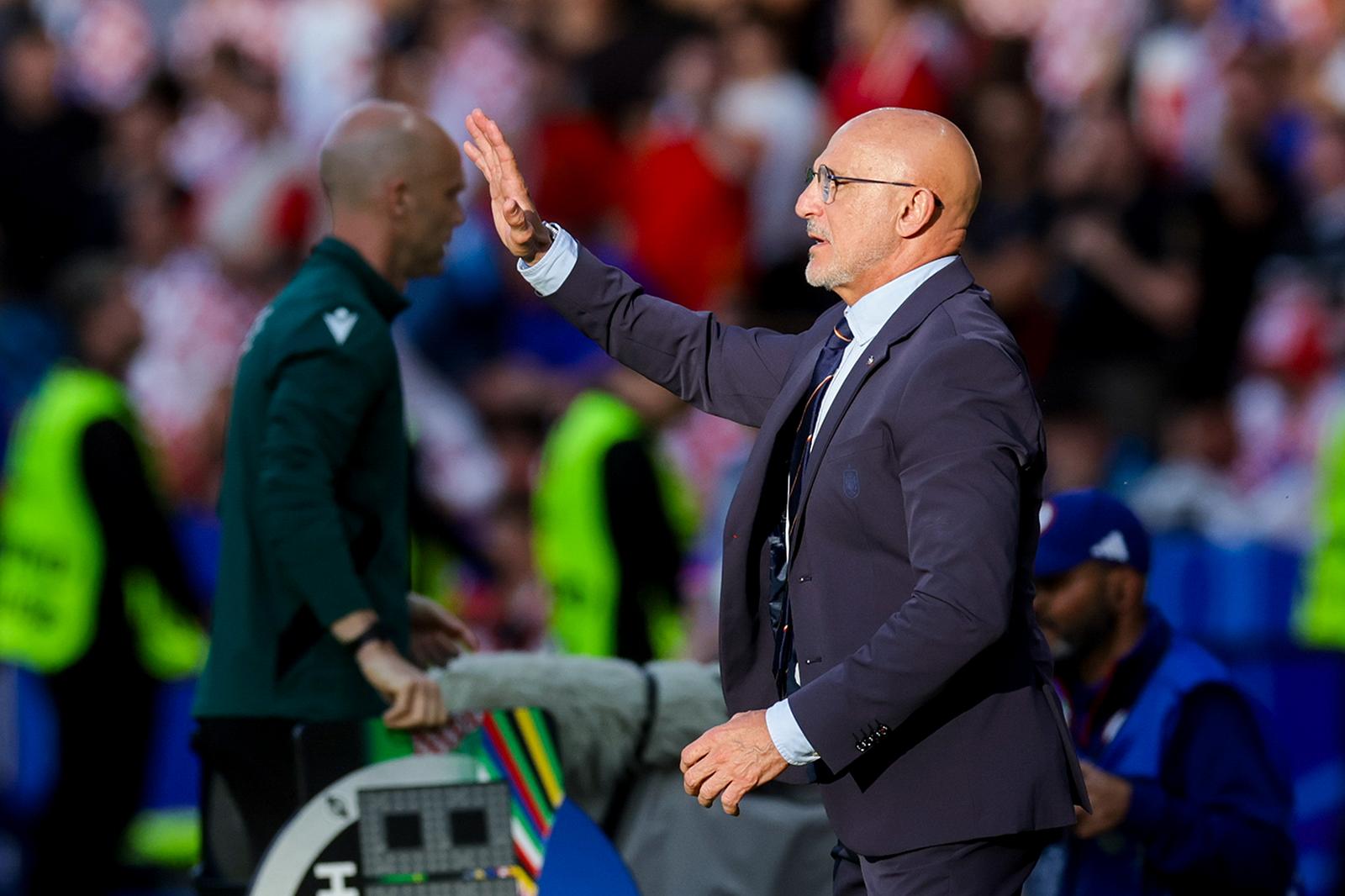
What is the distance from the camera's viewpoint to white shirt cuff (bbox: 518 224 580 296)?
13.3 ft

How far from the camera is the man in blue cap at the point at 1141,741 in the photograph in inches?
173

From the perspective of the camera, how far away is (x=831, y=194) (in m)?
3.68

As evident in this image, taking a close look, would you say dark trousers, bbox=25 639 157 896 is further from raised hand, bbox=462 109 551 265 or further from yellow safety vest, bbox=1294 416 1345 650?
yellow safety vest, bbox=1294 416 1345 650

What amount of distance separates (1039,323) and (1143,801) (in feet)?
18.1

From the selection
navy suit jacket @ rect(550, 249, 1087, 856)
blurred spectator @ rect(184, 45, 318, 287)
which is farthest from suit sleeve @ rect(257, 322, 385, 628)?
blurred spectator @ rect(184, 45, 318, 287)

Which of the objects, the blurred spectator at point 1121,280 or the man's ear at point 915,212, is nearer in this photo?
the man's ear at point 915,212

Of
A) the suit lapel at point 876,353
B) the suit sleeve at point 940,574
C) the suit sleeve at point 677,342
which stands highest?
the suit sleeve at point 677,342

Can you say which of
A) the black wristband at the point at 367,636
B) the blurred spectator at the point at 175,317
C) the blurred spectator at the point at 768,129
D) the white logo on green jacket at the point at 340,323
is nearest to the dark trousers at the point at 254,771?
the black wristband at the point at 367,636

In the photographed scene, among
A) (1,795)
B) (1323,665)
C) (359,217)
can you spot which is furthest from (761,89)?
(359,217)

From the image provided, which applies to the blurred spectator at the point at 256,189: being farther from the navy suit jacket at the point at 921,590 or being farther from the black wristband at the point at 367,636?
the navy suit jacket at the point at 921,590

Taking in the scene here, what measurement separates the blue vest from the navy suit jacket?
1.11 meters

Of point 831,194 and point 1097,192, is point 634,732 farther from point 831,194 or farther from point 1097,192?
point 1097,192

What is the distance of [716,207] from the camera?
10461mm

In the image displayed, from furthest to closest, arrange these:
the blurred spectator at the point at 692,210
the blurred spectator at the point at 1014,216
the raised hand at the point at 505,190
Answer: the blurred spectator at the point at 692,210
the blurred spectator at the point at 1014,216
the raised hand at the point at 505,190
